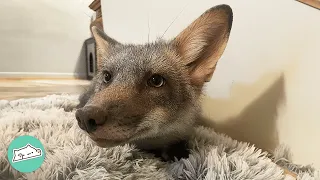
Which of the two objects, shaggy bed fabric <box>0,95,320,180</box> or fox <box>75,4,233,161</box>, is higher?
fox <box>75,4,233,161</box>

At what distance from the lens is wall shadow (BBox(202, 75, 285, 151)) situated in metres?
1.18

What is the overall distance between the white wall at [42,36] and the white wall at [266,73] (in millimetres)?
374

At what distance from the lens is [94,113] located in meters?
0.78

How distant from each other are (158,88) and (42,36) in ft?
1.42

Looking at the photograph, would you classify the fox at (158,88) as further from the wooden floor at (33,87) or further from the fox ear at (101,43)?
the wooden floor at (33,87)

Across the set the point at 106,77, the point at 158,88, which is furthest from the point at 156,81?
the point at 106,77

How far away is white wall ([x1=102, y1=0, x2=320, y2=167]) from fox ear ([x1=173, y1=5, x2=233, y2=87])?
8.4 inches

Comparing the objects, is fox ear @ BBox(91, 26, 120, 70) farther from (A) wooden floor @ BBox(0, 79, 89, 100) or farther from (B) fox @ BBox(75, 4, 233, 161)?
(A) wooden floor @ BBox(0, 79, 89, 100)

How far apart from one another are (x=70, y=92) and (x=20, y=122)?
0.42 metres

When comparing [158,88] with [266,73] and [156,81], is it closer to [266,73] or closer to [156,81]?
[156,81]

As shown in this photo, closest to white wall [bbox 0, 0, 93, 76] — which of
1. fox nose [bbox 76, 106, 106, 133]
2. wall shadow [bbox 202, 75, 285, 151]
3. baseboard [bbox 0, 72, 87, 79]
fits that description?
baseboard [bbox 0, 72, 87, 79]

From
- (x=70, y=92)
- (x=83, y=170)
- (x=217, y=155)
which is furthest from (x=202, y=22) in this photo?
(x=70, y=92)

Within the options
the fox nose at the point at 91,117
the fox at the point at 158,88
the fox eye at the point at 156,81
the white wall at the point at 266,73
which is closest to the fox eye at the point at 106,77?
the fox at the point at 158,88

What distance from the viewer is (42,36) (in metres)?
1.09
